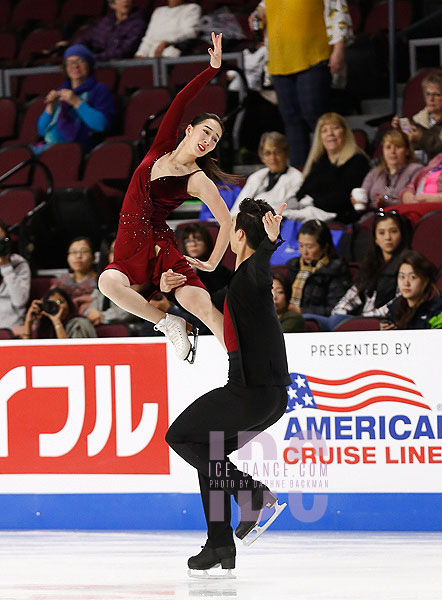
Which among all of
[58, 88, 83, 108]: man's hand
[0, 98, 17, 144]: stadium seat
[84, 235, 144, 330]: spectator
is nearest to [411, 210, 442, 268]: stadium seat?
[84, 235, 144, 330]: spectator

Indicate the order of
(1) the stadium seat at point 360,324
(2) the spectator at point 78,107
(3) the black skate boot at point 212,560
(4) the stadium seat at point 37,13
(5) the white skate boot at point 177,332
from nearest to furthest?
(3) the black skate boot at point 212,560 → (5) the white skate boot at point 177,332 → (1) the stadium seat at point 360,324 → (2) the spectator at point 78,107 → (4) the stadium seat at point 37,13

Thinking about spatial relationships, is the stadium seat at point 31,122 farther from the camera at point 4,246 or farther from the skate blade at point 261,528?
the skate blade at point 261,528

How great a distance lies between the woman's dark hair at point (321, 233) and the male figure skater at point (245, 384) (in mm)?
2067

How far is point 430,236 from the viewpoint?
276 inches

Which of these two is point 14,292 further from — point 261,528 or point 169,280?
point 261,528

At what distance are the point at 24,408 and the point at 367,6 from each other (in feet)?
17.3

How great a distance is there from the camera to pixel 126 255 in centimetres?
509

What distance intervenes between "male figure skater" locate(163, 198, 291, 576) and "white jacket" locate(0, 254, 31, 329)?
3.02 meters

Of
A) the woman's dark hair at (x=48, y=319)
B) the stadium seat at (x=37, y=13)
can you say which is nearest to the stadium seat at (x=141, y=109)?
the woman's dark hair at (x=48, y=319)

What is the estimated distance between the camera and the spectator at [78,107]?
926cm

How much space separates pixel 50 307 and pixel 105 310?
46cm

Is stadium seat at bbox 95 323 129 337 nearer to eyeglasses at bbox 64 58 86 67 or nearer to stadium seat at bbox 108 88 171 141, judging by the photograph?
stadium seat at bbox 108 88 171 141

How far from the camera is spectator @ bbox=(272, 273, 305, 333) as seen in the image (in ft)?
21.8

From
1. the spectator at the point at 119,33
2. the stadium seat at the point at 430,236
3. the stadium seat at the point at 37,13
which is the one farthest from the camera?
the stadium seat at the point at 37,13
